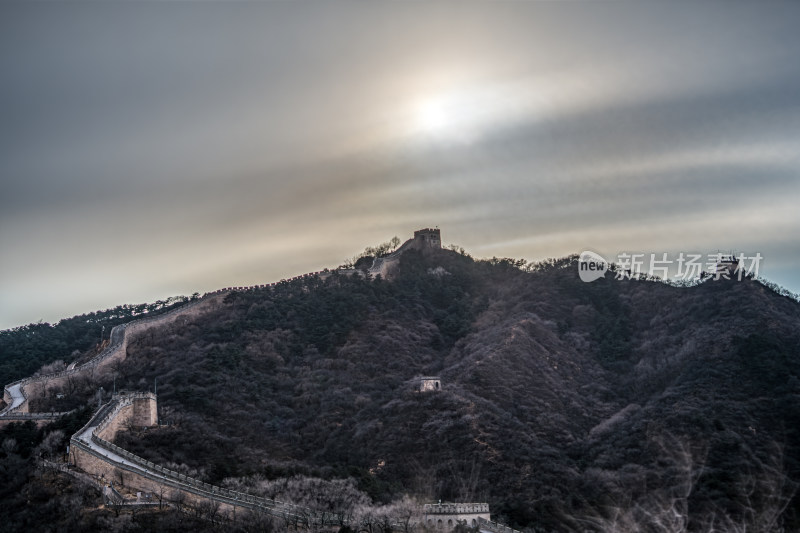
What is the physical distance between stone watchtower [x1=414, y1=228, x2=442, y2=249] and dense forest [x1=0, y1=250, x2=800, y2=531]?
13.1m

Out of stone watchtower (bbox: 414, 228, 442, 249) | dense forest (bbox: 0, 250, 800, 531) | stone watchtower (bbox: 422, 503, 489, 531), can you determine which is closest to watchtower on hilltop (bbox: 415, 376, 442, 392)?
dense forest (bbox: 0, 250, 800, 531)

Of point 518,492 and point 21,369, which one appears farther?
point 21,369

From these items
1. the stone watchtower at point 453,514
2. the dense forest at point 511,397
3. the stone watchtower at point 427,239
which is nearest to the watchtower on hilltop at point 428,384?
the dense forest at point 511,397

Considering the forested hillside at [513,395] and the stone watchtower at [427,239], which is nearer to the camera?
the forested hillside at [513,395]

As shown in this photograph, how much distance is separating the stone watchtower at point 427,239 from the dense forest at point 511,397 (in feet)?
42.9

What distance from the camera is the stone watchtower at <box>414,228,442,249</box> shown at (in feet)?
365

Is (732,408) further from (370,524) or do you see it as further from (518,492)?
(370,524)

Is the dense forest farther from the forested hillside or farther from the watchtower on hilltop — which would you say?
the watchtower on hilltop

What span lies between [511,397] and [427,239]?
41.2 meters

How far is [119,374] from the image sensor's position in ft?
261

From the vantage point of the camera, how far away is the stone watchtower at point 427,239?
11125 cm

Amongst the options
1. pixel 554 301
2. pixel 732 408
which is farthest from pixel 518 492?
pixel 554 301

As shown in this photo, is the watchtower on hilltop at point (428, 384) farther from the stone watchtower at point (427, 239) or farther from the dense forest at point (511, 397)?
the stone watchtower at point (427, 239)

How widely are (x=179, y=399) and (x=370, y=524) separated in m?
23.8
